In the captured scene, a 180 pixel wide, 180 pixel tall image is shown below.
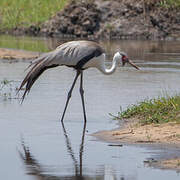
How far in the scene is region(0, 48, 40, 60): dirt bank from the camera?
1975 cm

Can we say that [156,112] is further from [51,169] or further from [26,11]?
[26,11]

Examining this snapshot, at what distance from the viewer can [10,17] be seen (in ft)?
101

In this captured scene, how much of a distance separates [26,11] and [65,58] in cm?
2121

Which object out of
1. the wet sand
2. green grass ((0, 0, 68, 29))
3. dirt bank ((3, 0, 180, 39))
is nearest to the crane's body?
the wet sand

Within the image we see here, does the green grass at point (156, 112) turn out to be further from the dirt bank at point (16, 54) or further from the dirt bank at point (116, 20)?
the dirt bank at point (116, 20)

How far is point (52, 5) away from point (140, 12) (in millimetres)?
5553

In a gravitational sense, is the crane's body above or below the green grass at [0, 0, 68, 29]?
above

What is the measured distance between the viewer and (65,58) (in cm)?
1070

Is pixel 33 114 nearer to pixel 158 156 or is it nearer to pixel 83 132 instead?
pixel 83 132

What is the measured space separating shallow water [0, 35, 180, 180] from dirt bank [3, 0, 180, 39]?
32.8ft

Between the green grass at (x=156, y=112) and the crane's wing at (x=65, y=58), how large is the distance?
1013 millimetres

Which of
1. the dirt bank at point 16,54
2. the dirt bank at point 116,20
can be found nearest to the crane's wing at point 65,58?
the dirt bank at point 16,54

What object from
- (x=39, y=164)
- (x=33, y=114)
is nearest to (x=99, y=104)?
(x=33, y=114)

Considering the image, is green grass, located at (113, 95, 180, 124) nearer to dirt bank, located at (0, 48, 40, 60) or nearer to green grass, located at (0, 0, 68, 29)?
dirt bank, located at (0, 48, 40, 60)
